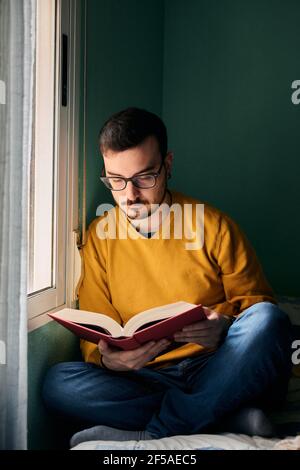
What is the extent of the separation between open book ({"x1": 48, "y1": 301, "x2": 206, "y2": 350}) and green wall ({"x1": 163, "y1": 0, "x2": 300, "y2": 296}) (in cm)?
121

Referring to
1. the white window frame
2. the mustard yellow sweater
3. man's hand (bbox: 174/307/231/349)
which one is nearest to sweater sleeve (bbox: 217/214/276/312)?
the mustard yellow sweater

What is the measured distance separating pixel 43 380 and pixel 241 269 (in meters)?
0.60

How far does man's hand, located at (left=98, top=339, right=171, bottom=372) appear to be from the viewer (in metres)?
1.39

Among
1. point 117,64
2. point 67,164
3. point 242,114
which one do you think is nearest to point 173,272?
point 67,164

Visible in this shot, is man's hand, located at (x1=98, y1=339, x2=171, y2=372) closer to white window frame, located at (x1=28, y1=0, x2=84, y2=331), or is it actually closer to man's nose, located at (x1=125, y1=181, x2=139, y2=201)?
Answer: white window frame, located at (x1=28, y1=0, x2=84, y2=331)

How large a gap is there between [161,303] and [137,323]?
363 millimetres

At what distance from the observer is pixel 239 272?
1.62 metres

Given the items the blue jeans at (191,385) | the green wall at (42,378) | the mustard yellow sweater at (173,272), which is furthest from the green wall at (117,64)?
the blue jeans at (191,385)

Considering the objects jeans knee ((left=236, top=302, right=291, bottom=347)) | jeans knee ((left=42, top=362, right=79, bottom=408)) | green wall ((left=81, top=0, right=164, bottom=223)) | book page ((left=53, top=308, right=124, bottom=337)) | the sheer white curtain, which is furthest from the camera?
green wall ((left=81, top=0, right=164, bottom=223))

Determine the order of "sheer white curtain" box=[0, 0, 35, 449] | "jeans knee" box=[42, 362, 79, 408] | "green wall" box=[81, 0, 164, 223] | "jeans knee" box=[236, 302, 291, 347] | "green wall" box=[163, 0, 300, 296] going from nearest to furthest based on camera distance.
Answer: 1. "sheer white curtain" box=[0, 0, 35, 449]
2. "jeans knee" box=[236, 302, 291, 347]
3. "jeans knee" box=[42, 362, 79, 408]
4. "green wall" box=[81, 0, 164, 223]
5. "green wall" box=[163, 0, 300, 296]

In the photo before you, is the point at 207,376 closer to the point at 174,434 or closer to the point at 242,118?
the point at 174,434

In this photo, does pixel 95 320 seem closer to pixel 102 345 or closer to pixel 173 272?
pixel 102 345
